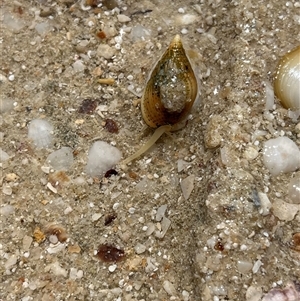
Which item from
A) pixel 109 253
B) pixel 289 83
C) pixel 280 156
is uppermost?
pixel 289 83

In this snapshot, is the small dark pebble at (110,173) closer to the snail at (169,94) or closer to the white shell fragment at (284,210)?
the snail at (169,94)

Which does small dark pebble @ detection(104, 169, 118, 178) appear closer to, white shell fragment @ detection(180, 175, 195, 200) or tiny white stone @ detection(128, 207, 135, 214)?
tiny white stone @ detection(128, 207, 135, 214)

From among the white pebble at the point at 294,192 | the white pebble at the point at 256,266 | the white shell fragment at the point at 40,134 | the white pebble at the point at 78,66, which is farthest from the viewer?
the white pebble at the point at 78,66

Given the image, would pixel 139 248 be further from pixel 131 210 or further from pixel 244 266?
pixel 244 266

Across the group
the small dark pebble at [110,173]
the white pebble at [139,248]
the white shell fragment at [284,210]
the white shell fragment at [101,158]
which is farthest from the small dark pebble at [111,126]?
the white shell fragment at [284,210]

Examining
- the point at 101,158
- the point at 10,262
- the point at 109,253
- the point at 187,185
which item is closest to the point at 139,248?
the point at 109,253

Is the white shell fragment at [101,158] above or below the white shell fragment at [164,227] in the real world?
above

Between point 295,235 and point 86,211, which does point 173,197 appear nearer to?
point 86,211
